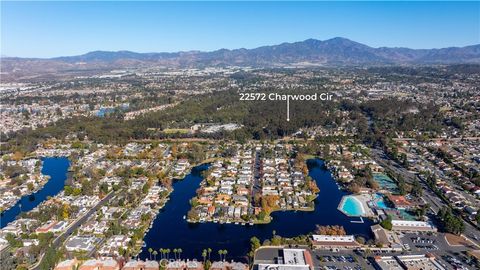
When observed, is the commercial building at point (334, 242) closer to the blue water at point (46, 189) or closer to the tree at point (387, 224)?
the tree at point (387, 224)

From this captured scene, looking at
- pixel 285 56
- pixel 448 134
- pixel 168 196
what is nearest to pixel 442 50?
pixel 285 56

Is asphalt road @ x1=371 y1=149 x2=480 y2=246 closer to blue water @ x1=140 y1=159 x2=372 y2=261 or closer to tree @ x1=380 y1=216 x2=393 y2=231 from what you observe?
tree @ x1=380 y1=216 x2=393 y2=231

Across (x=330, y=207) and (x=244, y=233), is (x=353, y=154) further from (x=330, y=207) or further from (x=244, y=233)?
(x=244, y=233)

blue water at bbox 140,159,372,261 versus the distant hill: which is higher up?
the distant hill

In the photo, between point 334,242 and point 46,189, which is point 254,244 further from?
point 46,189

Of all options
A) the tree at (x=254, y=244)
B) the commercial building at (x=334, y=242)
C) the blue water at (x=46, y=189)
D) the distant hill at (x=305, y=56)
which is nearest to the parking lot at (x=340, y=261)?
the commercial building at (x=334, y=242)

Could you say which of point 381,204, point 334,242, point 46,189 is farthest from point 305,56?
point 334,242

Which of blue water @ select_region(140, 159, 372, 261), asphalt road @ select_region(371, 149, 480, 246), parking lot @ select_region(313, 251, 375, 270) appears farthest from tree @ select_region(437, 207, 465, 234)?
parking lot @ select_region(313, 251, 375, 270)
